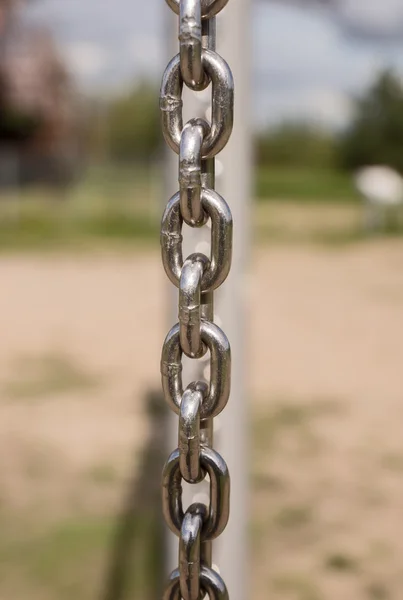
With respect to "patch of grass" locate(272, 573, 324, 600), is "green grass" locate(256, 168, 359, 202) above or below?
above

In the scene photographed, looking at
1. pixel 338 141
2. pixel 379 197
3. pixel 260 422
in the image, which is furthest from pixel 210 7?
pixel 338 141

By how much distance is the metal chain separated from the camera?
388mm

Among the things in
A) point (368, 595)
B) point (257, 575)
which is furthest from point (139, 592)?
point (368, 595)

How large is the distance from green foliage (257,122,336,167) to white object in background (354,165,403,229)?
9.46ft

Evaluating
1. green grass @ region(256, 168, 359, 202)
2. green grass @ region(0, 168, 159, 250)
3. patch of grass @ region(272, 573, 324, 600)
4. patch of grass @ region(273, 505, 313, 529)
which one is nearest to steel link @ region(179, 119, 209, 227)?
patch of grass @ region(272, 573, 324, 600)

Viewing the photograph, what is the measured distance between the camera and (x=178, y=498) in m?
0.44

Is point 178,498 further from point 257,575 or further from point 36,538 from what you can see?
point 36,538

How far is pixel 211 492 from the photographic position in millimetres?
421

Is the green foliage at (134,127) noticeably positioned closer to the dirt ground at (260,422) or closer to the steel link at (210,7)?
the dirt ground at (260,422)

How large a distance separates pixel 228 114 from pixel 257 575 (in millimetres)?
2171

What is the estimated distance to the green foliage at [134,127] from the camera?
13.7m

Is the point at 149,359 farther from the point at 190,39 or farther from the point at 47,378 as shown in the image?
the point at 190,39

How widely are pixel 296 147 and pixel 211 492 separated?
13731 millimetres

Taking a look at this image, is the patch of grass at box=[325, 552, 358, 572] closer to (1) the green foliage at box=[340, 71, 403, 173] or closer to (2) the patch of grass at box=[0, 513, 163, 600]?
(2) the patch of grass at box=[0, 513, 163, 600]
